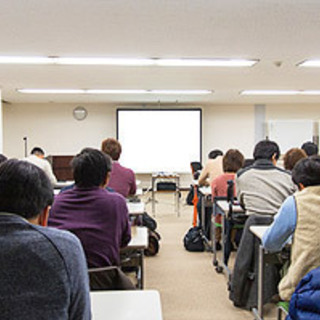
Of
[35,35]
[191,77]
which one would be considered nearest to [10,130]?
[191,77]

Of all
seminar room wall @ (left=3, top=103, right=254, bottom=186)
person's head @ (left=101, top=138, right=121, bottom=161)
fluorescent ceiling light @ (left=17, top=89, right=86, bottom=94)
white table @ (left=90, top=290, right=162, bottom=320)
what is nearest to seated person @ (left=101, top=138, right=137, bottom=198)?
person's head @ (left=101, top=138, right=121, bottom=161)

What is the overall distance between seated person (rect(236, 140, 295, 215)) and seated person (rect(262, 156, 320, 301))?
0.84 meters

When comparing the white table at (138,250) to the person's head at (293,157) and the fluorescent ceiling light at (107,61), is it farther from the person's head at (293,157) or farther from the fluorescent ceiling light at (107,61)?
the fluorescent ceiling light at (107,61)

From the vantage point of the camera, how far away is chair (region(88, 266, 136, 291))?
1662mm

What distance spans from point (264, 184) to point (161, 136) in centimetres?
650

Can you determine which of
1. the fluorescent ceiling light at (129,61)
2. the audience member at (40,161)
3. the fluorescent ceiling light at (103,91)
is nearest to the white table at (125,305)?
the fluorescent ceiling light at (129,61)

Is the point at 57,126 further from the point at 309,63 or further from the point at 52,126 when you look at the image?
the point at 309,63

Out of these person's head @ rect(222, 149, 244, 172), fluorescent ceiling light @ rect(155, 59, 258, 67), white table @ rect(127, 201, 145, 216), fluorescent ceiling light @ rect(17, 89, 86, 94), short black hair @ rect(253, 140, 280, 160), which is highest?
fluorescent ceiling light @ rect(17, 89, 86, 94)

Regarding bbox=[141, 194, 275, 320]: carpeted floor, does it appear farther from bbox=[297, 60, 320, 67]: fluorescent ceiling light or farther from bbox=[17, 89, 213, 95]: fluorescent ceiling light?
bbox=[17, 89, 213, 95]: fluorescent ceiling light

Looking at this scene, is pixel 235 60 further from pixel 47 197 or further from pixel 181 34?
pixel 47 197

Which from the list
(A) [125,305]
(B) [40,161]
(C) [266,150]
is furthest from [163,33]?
(B) [40,161]

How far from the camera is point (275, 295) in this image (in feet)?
9.12

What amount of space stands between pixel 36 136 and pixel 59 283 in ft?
30.1

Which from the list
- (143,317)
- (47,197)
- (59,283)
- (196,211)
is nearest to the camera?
(59,283)
